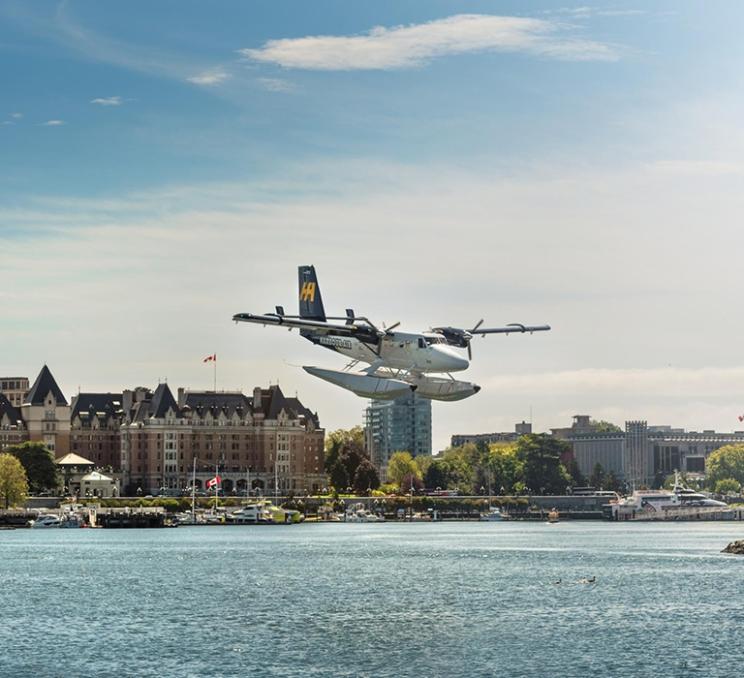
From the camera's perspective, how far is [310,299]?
4820 inches

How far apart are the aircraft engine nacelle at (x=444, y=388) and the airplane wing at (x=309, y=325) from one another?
628cm

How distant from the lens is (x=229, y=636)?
7706 centimetres

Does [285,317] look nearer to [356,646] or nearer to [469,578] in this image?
[469,578]

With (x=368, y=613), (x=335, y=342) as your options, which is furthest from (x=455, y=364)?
(x=368, y=613)

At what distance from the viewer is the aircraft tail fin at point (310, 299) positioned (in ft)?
399

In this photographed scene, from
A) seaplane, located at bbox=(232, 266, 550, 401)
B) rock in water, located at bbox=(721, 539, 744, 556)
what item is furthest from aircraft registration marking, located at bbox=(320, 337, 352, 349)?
rock in water, located at bbox=(721, 539, 744, 556)

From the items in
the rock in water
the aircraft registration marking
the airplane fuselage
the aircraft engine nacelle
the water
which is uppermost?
the aircraft registration marking

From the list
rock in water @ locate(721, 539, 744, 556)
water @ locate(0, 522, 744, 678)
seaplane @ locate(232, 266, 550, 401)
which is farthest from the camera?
rock in water @ locate(721, 539, 744, 556)

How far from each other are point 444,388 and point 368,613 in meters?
22.8

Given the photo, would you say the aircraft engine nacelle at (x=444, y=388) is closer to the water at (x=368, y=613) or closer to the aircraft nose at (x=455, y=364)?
the aircraft nose at (x=455, y=364)

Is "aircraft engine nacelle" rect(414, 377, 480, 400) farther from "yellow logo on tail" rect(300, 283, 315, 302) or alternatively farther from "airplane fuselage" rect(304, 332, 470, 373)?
"yellow logo on tail" rect(300, 283, 315, 302)

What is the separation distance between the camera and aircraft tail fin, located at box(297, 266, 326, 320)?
399 ft

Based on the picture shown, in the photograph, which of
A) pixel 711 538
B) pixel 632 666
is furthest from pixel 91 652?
pixel 711 538

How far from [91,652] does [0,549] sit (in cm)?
8243
